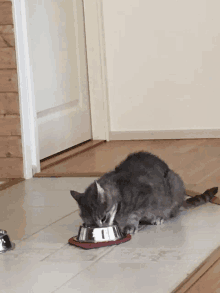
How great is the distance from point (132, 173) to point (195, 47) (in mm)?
1907

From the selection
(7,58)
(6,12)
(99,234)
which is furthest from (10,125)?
(99,234)

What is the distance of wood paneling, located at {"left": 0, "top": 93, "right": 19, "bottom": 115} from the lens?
2.89 metres

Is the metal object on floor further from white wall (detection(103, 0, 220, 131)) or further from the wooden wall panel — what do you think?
white wall (detection(103, 0, 220, 131))

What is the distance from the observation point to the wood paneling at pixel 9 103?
289 centimetres

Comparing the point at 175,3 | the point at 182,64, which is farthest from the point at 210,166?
the point at 175,3

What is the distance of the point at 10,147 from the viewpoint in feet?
9.68

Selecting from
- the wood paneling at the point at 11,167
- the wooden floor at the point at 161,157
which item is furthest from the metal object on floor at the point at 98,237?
the wood paneling at the point at 11,167

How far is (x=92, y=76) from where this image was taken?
387 cm

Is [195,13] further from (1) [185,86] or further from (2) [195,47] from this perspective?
(1) [185,86]

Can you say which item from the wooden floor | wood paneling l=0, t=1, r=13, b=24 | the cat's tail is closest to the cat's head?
the cat's tail

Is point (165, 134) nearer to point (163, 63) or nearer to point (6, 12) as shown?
point (163, 63)

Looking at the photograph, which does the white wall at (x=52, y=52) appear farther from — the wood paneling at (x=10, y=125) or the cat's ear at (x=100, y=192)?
the cat's ear at (x=100, y=192)

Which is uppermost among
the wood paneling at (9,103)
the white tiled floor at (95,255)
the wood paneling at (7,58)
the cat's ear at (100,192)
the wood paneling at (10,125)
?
the wood paneling at (7,58)

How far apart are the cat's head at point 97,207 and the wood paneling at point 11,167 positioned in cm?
120
